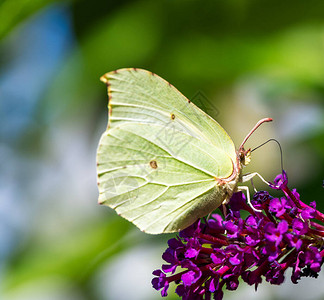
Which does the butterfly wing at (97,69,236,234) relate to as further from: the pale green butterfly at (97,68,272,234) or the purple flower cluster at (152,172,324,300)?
the purple flower cluster at (152,172,324,300)

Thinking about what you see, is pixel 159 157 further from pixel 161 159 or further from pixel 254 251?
pixel 254 251

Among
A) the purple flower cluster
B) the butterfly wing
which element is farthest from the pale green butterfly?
the purple flower cluster

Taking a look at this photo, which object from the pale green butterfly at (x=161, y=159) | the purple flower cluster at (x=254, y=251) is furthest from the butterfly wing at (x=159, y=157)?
the purple flower cluster at (x=254, y=251)

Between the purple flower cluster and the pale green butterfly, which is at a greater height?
the pale green butterfly

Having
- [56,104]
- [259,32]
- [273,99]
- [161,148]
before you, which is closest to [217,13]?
[259,32]

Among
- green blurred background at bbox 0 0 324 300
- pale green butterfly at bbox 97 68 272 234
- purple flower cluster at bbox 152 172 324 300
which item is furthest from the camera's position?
green blurred background at bbox 0 0 324 300

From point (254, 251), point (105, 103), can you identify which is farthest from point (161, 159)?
point (105, 103)

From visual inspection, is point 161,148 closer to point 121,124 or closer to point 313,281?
point 121,124
